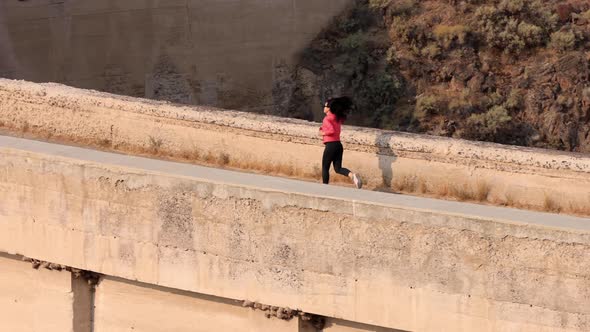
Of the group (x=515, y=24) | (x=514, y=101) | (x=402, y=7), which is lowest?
(x=514, y=101)

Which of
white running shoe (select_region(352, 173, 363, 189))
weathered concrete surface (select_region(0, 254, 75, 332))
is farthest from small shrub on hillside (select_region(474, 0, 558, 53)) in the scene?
weathered concrete surface (select_region(0, 254, 75, 332))

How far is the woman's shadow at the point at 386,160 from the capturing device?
10.3 metres

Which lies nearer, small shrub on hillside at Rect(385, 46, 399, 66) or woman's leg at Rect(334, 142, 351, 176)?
woman's leg at Rect(334, 142, 351, 176)

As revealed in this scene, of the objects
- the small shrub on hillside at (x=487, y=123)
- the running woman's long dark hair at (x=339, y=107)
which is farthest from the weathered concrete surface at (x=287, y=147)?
the small shrub on hillside at (x=487, y=123)

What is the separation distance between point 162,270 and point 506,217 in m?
2.69

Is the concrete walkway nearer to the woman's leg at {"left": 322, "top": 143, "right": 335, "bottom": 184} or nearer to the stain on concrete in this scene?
the stain on concrete

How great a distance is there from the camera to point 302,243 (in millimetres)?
8367

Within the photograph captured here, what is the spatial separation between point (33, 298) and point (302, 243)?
104 inches

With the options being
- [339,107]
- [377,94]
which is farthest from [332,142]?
[377,94]

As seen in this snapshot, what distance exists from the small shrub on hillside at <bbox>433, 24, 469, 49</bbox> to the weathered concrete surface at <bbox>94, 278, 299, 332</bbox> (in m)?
16.8

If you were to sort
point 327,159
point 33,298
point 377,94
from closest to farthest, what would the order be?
point 33,298 < point 327,159 < point 377,94

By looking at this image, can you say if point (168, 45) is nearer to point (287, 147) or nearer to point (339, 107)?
point (287, 147)

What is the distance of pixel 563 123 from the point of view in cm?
2344

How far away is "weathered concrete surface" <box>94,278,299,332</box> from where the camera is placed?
872 centimetres
